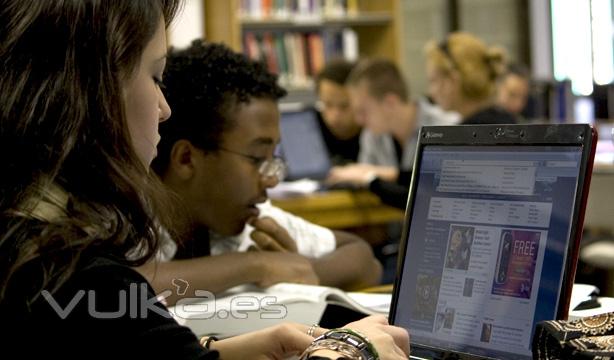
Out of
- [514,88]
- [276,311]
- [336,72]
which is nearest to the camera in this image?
[276,311]

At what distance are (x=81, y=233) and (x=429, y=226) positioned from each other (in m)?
0.54

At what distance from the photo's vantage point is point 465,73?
429 centimetres

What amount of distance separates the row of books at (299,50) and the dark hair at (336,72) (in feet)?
1.56

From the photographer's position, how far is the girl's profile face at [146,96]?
0.98m

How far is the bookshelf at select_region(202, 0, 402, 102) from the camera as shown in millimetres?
5441

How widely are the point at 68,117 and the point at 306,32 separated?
4926 mm

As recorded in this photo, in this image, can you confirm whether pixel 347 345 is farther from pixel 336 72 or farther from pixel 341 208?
pixel 336 72

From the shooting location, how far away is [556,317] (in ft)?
3.57

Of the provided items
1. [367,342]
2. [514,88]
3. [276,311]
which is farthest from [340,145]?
[367,342]

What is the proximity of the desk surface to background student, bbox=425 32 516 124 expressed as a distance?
56 centimetres

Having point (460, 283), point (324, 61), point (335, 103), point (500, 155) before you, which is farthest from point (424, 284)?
point (324, 61)

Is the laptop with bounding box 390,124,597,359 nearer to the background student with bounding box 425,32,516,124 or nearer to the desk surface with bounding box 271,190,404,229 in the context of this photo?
the desk surface with bounding box 271,190,404,229

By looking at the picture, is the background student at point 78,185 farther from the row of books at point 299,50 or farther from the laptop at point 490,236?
the row of books at point 299,50

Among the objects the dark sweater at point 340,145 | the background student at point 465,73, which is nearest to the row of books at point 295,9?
the dark sweater at point 340,145
